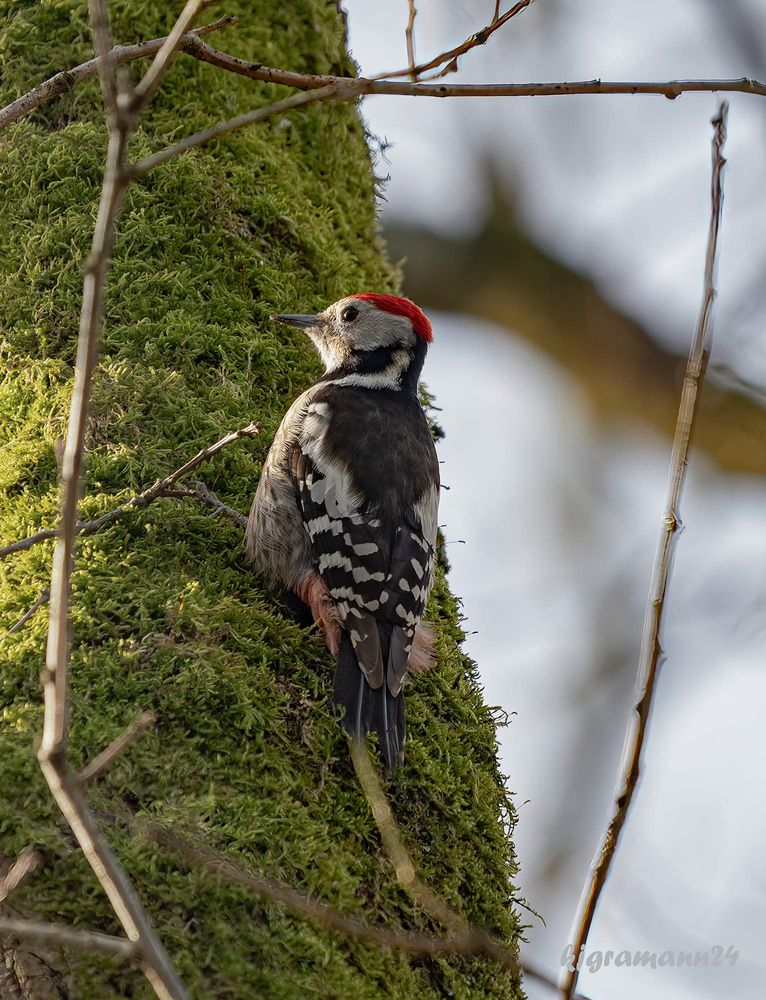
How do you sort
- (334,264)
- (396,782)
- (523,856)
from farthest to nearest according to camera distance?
(523,856) → (334,264) → (396,782)

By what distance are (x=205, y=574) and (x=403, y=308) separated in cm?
150

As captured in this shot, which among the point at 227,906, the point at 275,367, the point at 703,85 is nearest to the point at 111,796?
the point at 227,906

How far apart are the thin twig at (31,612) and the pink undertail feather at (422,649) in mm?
1078

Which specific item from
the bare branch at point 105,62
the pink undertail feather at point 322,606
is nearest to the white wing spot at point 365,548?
the pink undertail feather at point 322,606

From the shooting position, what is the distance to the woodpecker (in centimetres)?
294

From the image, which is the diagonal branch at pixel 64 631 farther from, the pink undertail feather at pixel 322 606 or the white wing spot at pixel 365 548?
the white wing spot at pixel 365 548

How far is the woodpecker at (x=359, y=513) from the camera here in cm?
294

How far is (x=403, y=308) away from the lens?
4023 mm

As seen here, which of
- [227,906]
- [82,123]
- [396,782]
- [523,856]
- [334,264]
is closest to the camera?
[227,906]

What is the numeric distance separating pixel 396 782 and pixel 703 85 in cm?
183

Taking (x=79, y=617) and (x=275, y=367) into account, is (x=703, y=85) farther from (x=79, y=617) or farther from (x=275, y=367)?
(x=79, y=617)

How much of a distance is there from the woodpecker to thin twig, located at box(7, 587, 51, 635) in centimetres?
67

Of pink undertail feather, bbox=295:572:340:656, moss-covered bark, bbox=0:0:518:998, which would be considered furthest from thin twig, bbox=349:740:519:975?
pink undertail feather, bbox=295:572:340:656

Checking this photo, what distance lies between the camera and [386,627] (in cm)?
314
